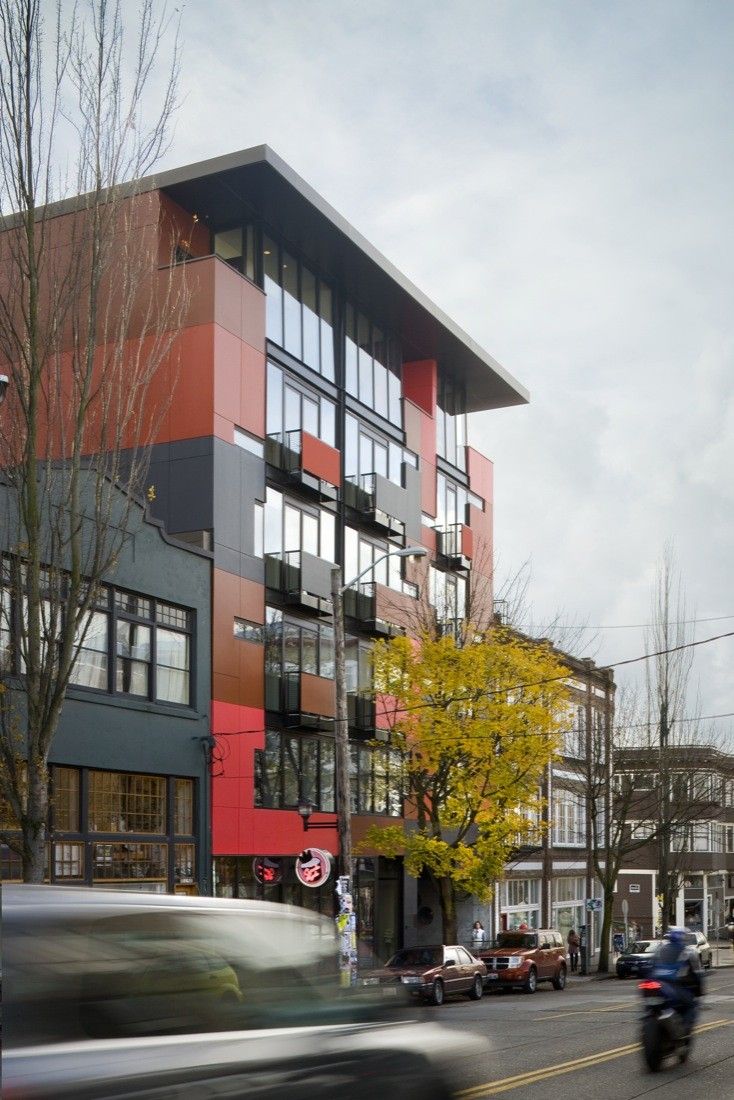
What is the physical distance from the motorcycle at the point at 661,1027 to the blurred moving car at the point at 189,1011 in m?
7.72

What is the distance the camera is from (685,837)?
5472cm

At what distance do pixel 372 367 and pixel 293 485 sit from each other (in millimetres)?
7825

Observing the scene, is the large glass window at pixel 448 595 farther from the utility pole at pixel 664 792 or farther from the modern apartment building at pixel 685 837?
the utility pole at pixel 664 792

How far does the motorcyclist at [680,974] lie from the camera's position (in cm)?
1539

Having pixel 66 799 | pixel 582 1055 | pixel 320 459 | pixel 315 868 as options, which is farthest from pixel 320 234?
pixel 582 1055

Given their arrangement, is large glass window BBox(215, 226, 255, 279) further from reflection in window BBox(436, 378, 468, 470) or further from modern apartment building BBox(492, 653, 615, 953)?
modern apartment building BBox(492, 653, 615, 953)

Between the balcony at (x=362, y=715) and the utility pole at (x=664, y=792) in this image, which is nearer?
the balcony at (x=362, y=715)

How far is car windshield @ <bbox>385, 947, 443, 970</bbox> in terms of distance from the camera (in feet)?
104

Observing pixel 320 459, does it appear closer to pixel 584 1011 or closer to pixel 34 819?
pixel 584 1011

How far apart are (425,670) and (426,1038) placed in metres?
29.4

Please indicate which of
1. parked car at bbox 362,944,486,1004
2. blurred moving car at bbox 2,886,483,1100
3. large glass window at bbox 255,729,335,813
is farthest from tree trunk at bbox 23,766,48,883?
large glass window at bbox 255,729,335,813

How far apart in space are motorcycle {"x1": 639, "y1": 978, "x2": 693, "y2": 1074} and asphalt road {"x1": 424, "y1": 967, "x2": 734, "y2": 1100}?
0.57ft

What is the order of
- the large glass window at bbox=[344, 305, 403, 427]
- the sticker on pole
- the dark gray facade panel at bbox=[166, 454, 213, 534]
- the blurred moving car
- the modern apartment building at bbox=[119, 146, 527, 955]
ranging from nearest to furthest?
the blurred moving car, the sticker on pole, the dark gray facade panel at bbox=[166, 454, 213, 534], the modern apartment building at bbox=[119, 146, 527, 955], the large glass window at bbox=[344, 305, 403, 427]

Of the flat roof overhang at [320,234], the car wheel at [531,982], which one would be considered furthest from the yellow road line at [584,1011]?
the flat roof overhang at [320,234]
